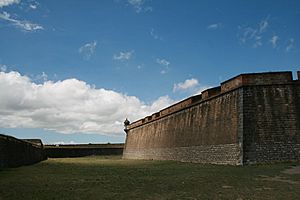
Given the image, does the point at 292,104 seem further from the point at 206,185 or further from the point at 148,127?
the point at 148,127

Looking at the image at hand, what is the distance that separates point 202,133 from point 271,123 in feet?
19.1

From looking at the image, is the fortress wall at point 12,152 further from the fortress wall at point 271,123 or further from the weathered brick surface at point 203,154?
the fortress wall at point 271,123

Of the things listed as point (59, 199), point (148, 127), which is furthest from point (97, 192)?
point (148, 127)

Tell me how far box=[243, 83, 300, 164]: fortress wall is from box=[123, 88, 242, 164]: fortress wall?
1.72 ft

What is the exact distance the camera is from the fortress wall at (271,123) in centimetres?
1524

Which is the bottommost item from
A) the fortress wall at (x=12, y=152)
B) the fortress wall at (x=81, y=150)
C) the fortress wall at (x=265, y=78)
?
the fortress wall at (x=12, y=152)

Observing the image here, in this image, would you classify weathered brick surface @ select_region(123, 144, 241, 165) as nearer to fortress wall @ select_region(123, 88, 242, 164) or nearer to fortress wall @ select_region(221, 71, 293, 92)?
fortress wall @ select_region(123, 88, 242, 164)

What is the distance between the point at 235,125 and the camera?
54.7ft

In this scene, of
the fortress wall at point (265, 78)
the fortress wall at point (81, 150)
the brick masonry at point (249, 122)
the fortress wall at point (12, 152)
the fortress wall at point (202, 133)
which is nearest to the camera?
the fortress wall at point (12, 152)

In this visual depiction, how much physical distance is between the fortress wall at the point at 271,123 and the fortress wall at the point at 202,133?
20.7 inches

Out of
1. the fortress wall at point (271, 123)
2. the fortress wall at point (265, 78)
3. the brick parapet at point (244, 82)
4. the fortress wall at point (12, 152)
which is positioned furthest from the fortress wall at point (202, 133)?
the fortress wall at point (12, 152)

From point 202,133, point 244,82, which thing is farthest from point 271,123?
point 202,133

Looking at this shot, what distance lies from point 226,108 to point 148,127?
736 inches

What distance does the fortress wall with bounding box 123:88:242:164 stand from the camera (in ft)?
55.3
